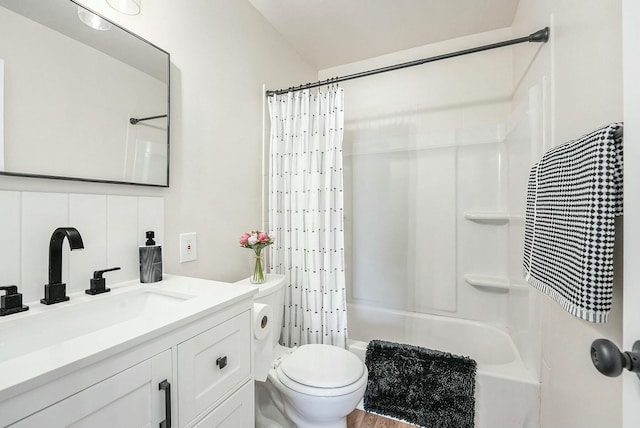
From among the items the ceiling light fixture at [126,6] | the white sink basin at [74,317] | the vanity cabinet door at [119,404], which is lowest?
the vanity cabinet door at [119,404]

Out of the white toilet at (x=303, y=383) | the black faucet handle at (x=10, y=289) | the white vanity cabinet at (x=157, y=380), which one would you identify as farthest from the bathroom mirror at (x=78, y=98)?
the white toilet at (x=303, y=383)

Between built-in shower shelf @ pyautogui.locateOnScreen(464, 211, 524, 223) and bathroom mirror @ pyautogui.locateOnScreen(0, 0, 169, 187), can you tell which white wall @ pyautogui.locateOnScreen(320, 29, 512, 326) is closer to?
built-in shower shelf @ pyautogui.locateOnScreen(464, 211, 524, 223)

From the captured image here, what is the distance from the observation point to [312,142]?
175cm

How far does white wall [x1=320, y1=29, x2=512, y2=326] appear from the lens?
6.97 ft

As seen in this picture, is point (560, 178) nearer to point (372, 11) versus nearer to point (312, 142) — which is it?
point (312, 142)

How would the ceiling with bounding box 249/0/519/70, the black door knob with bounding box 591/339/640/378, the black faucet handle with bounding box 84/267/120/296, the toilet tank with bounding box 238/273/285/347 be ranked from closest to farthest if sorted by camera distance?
1. the black door knob with bounding box 591/339/640/378
2. the black faucet handle with bounding box 84/267/120/296
3. the toilet tank with bounding box 238/273/285/347
4. the ceiling with bounding box 249/0/519/70

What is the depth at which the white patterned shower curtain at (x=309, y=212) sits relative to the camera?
1.68 metres


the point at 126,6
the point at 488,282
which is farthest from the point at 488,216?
the point at 126,6

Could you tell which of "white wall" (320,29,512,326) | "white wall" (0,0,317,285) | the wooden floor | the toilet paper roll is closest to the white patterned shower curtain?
"white wall" (0,0,317,285)

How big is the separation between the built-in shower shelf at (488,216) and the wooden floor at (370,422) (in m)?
1.43

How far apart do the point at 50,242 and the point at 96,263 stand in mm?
186

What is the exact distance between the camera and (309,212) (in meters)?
1.73

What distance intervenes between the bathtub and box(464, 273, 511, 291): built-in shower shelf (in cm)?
29

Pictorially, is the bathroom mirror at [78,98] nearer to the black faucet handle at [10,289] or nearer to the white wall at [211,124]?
the white wall at [211,124]
